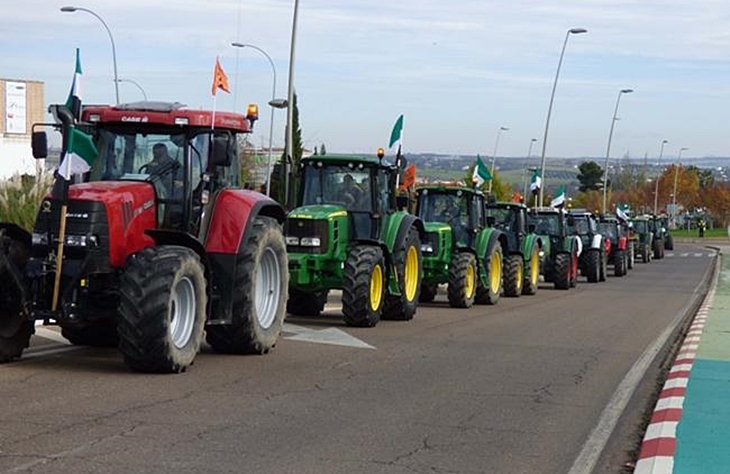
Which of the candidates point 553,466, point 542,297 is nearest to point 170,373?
point 553,466

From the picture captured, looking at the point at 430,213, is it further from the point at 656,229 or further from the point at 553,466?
the point at 656,229

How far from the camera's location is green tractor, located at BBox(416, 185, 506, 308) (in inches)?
986

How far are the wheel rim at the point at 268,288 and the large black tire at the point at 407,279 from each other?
4926mm

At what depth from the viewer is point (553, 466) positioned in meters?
9.30

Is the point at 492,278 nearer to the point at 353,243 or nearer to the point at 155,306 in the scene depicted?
the point at 353,243

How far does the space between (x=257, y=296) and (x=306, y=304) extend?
6.25 m

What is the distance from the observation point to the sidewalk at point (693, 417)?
9242 mm

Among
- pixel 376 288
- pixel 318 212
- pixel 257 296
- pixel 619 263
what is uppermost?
pixel 318 212

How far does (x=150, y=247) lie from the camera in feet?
42.7

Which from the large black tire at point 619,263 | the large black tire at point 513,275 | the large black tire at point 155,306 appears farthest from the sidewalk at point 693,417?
the large black tire at point 619,263

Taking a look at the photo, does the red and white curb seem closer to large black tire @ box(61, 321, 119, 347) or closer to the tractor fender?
the tractor fender

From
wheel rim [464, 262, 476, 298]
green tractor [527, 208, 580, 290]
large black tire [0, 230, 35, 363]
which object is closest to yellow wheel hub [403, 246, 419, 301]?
wheel rim [464, 262, 476, 298]

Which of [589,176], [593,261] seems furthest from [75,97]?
[589,176]

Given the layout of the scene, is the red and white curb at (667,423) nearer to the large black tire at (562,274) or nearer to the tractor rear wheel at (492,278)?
the tractor rear wheel at (492,278)
